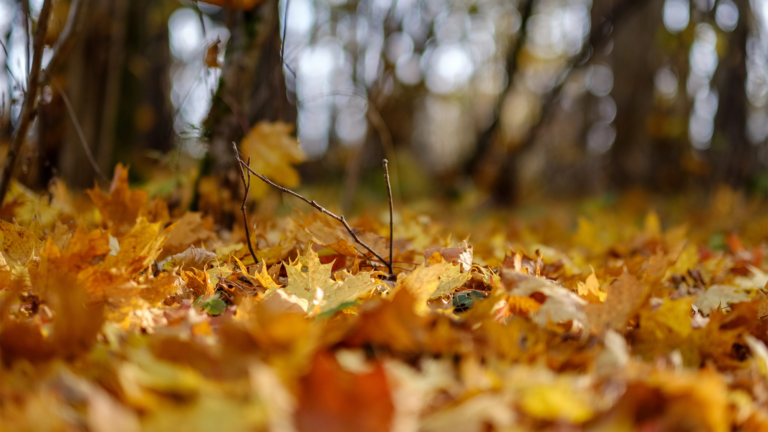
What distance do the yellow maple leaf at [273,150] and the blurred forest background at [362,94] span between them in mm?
92

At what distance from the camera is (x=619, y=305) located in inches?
34.4

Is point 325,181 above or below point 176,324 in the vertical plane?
below

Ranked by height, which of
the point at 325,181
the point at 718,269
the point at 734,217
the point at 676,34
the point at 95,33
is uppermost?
the point at 676,34

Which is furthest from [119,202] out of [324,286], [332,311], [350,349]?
[350,349]

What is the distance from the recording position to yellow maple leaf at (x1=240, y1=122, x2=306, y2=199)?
178 centimetres

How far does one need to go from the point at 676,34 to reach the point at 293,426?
170 inches

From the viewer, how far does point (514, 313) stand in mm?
940

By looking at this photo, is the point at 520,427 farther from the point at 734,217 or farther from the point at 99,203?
the point at 734,217

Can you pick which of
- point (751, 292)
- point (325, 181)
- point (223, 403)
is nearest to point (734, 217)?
point (751, 292)

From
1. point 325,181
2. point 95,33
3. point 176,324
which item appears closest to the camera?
point 176,324

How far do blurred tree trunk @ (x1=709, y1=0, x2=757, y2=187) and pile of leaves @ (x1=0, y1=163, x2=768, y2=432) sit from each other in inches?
178

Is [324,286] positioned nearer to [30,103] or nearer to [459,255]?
[459,255]

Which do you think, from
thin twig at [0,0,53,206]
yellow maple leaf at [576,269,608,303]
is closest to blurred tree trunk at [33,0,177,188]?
thin twig at [0,0,53,206]

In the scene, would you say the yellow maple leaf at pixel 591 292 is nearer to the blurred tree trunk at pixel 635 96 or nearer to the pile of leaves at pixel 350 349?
the pile of leaves at pixel 350 349
